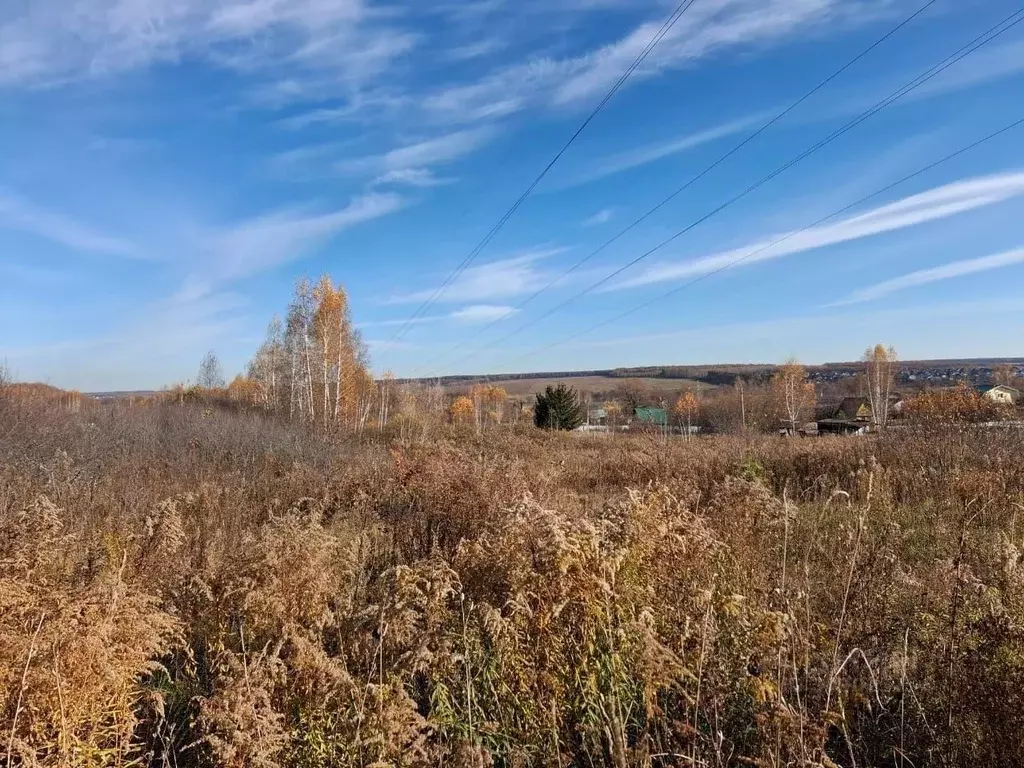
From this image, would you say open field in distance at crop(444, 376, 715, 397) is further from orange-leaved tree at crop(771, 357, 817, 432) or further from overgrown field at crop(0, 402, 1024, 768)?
overgrown field at crop(0, 402, 1024, 768)

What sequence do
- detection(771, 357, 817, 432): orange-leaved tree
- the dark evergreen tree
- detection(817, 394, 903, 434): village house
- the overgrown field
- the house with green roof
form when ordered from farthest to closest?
detection(771, 357, 817, 432): orange-leaved tree < detection(817, 394, 903, 434): village house < the house with green roof < the dark evergreen tree < the overgrown field

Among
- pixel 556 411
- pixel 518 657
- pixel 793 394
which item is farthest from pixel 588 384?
pixel 518 657

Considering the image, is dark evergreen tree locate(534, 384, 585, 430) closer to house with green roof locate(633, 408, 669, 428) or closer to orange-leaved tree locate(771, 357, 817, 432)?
house with green roof locate(633, 408, 669, 428)

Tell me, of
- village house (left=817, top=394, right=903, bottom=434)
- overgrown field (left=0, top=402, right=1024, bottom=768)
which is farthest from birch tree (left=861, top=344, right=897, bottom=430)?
overgrown field (left=0, top=402, right=1024, bottom=768)

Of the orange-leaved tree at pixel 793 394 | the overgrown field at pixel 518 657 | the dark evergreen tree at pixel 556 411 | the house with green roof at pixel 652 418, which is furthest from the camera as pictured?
the orange-leaved tree at pixel 793 394

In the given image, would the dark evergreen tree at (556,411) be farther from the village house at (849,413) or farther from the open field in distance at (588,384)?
the open field in distance at (588,384)

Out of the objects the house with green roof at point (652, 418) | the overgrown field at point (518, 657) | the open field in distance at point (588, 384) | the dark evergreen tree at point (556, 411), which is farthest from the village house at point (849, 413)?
the open field in distance at point (588, 384)

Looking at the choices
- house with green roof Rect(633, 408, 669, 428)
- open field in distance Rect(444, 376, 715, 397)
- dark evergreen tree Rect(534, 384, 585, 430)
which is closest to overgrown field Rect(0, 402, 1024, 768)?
dark evergreen tree Rect(534, 384, 585, 430)

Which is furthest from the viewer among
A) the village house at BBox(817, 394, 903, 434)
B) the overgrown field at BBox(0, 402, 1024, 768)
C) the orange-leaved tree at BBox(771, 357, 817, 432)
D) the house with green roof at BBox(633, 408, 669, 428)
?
the orange-leaved tree at BBox(771, 357, 817, 432)

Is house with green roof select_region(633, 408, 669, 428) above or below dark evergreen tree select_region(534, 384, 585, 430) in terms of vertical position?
below

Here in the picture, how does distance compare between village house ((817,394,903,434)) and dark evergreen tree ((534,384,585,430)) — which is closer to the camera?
dark evergreen tree ((534,384,585,430))

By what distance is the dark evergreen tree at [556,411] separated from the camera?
121ft

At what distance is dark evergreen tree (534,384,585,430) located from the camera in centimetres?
3703

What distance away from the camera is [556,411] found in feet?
123
